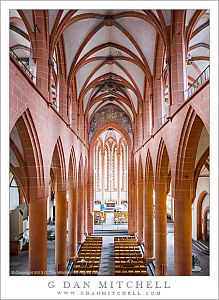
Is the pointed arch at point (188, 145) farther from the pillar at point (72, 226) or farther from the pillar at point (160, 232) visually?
the pillar at point (72, 226)

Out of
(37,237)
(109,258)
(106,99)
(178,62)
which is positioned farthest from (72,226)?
(106,99)

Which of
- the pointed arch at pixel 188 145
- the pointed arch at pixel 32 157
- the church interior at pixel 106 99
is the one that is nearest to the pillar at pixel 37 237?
the church interior at pixel 106 99

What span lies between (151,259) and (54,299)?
598 inches

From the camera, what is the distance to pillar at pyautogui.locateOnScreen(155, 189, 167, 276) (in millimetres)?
14195

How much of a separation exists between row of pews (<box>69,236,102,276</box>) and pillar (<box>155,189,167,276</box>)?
3055mm

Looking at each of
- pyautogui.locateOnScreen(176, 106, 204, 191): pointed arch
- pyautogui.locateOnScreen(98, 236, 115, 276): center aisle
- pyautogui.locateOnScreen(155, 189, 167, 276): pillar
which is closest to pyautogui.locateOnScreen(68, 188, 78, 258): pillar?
pyautogui.locateOnScreen(98, 236, 115, 276): center aisle

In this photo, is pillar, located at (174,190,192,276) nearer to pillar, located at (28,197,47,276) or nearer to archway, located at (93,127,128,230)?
pillar, located at (28,197,47,276)

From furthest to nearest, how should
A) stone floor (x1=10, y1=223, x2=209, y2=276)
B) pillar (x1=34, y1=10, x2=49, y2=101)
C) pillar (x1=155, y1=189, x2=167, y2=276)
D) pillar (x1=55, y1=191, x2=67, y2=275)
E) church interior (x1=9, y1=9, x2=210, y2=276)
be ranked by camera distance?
stone floor (x1=10, y1=223, x2=209, y2=276) → pillar (x1=55, y1=191, x2=67, y2=275) → pillar (x1=155, y1=189, x2=167, y2=276) → pillar (x1=34, y1=10, x2=49, y2=101) → church interior (x1=9, y1=9, x2=210, y2=276)

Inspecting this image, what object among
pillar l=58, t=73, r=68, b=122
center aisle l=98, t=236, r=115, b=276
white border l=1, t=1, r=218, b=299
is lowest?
center aisle l=98, t=236, r=115, b=276

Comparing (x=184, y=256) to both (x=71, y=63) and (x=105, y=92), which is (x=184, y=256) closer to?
(x=71, y=63)

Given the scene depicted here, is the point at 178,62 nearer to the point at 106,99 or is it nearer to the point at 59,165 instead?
the point at 59,165

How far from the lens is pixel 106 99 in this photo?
92.8 ft

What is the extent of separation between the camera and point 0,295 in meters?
4.47

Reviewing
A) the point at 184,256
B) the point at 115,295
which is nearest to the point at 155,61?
the point at 184,256
